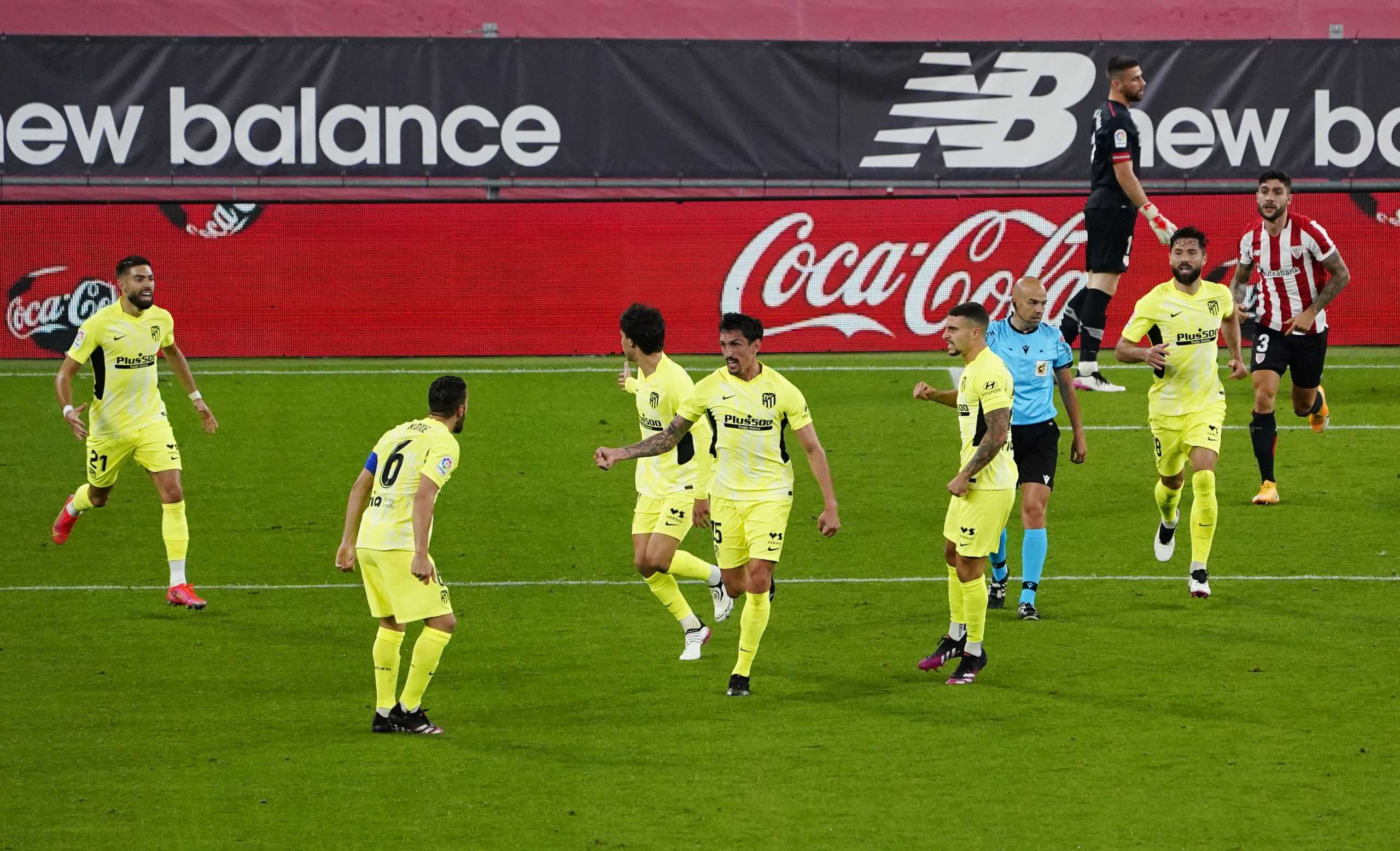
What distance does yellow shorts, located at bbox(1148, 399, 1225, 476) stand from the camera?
38.3 feet

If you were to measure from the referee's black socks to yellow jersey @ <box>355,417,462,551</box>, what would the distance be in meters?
8.21

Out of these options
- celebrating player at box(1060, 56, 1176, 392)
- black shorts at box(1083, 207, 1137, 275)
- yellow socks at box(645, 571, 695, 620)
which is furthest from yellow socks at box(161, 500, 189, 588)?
black shorts at box(1083, 207, 1137, 275)

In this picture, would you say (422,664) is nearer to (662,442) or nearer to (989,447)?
(662,442)

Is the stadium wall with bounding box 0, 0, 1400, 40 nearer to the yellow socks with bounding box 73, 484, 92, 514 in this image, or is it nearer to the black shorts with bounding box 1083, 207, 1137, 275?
the black shorts with bounding box 1083, 207, 1137, 275

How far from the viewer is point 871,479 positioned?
621 inches

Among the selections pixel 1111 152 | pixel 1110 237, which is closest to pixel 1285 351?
pixel 1110 237

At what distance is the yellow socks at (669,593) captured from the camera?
1048 cm

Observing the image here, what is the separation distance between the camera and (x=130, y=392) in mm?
12133

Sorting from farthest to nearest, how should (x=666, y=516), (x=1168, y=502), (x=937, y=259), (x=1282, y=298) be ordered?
(x=937, y=259)
(x=1282, y=298)
(x=1168, y=502)
(x=666, y=516)

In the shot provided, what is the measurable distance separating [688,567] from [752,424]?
1713 millimetres

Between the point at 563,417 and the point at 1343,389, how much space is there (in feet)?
28.8

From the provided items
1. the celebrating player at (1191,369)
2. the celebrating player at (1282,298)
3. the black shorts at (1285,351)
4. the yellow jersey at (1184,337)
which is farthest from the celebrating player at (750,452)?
the black shorts at (1285,351)

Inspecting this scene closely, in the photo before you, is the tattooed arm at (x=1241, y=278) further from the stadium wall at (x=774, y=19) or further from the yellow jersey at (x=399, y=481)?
the stadium wall at (x=774, y=19)

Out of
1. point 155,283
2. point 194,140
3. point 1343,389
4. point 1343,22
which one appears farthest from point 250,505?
point 1343,22
